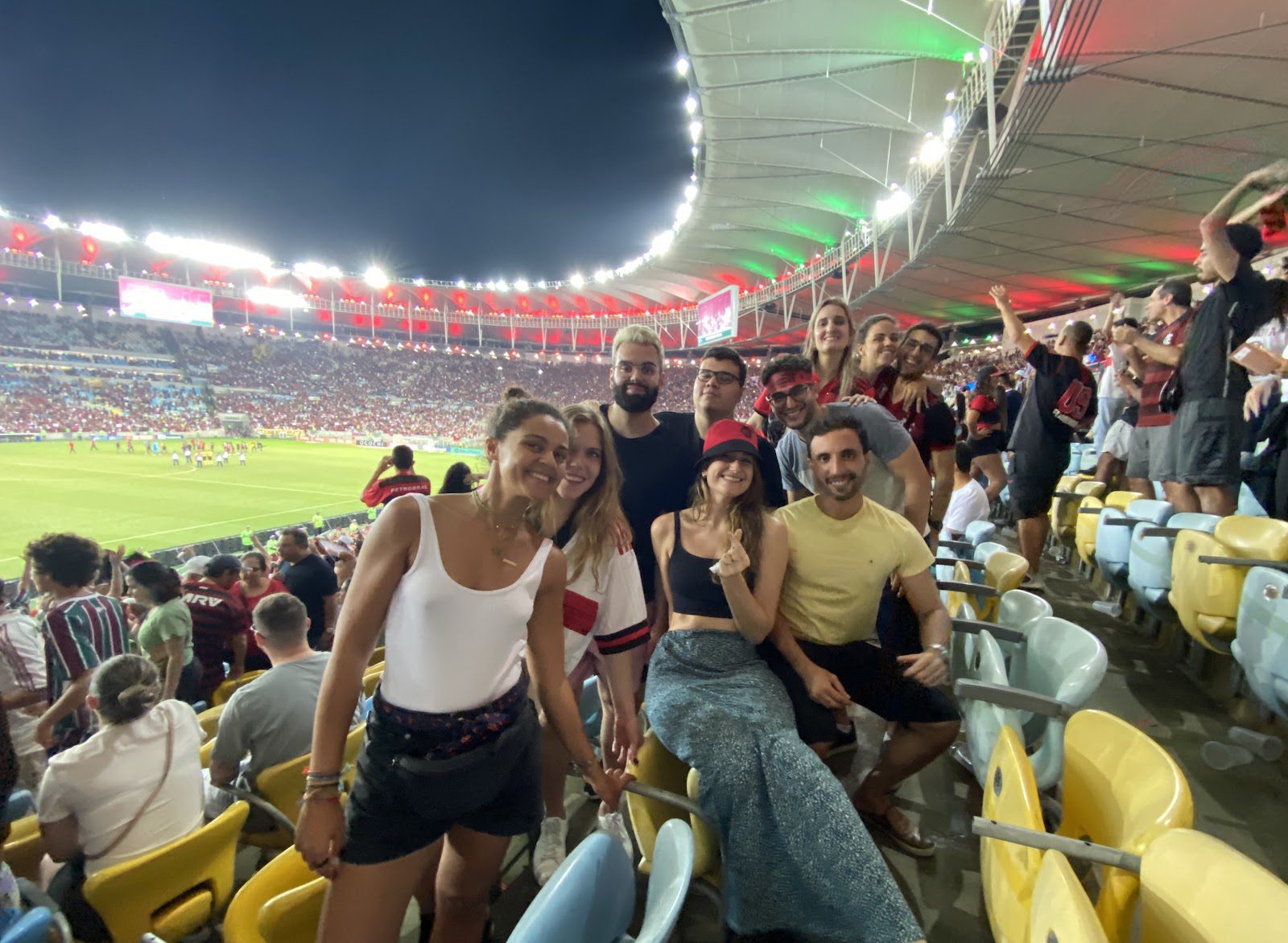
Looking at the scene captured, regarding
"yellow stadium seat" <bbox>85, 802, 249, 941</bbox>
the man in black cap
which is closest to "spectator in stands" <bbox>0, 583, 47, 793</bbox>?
"yellow stadium seat" <bbox>85, 802, 249, 941</bbox>

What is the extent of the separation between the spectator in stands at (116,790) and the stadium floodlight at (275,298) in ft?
188

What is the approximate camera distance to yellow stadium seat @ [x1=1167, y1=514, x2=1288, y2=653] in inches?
98.0

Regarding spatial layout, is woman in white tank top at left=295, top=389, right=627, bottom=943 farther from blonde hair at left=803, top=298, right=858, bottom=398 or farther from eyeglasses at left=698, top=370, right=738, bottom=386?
blonde hair at left=803, top=298, right=858, bottom=398

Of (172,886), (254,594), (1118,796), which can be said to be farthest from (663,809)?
(254,594)

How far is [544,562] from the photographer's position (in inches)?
72.1

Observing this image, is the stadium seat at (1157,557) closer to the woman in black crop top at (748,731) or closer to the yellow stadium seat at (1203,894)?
the woman in black crop top at (748,731)

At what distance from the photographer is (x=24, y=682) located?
335cm

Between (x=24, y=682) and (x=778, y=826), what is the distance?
4.09 m

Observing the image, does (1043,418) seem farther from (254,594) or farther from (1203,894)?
(254,594)

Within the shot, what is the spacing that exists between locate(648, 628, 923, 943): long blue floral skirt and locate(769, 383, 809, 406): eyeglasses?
4.66 feet

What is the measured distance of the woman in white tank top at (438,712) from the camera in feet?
5.20

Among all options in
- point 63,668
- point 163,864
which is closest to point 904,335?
point 163,864

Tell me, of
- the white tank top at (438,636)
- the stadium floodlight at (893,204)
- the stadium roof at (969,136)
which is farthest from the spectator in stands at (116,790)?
the stadium floodlight at (893,204)

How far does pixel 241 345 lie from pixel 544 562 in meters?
58.5
